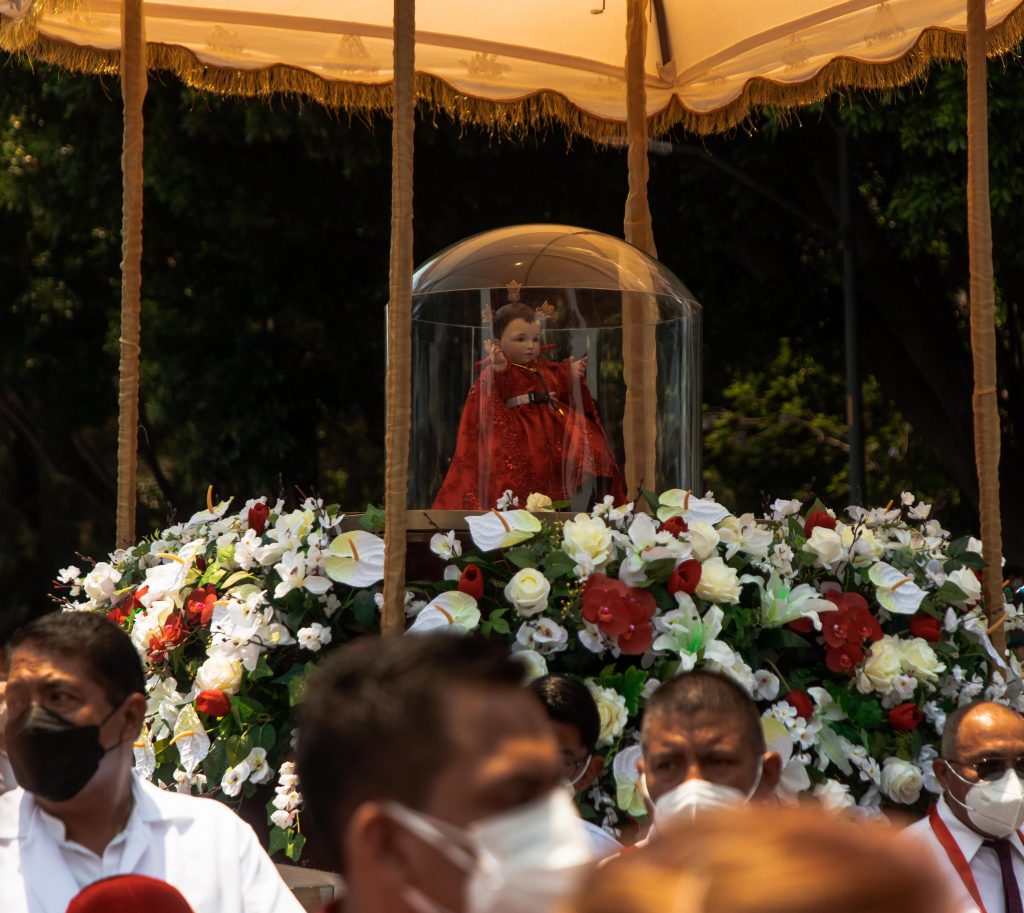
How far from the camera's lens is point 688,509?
5273 millimetres

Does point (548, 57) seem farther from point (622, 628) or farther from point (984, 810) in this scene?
point (984, 810)

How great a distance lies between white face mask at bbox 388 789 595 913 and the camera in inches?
68.3

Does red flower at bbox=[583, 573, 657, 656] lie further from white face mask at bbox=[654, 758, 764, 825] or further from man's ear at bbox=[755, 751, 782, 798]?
white face mask at bbox=[654, 758, 764, 825]

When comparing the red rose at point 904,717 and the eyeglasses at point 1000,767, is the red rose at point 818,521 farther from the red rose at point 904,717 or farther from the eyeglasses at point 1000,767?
the eyeglasses at point 1000,767

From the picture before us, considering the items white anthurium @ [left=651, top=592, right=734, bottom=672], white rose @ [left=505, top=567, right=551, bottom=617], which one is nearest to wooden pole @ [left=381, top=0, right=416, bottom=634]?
white rose @ [left=505, top=567, right=551, bottom=617]

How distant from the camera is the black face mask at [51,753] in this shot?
135 inches

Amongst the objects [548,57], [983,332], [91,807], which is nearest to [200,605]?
[91,807]

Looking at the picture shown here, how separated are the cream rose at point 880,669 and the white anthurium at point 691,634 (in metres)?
0.48

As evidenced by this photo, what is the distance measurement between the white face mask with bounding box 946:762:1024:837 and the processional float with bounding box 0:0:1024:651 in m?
2.58

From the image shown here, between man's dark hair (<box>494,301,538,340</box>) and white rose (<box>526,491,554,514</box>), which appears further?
man's dark hair (<box>494,301,538,340</box>)

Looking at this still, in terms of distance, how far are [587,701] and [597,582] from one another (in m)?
0.46

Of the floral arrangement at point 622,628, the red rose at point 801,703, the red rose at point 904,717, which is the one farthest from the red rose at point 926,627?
the red rose at point 801,703

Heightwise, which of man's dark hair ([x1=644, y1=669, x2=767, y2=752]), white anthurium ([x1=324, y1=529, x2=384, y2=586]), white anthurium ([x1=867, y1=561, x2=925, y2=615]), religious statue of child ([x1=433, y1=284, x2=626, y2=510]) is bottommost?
man's dark hair ([x1=644, y1=669, x2=767, y2=752])

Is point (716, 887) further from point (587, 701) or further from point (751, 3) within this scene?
point (751, 3)
